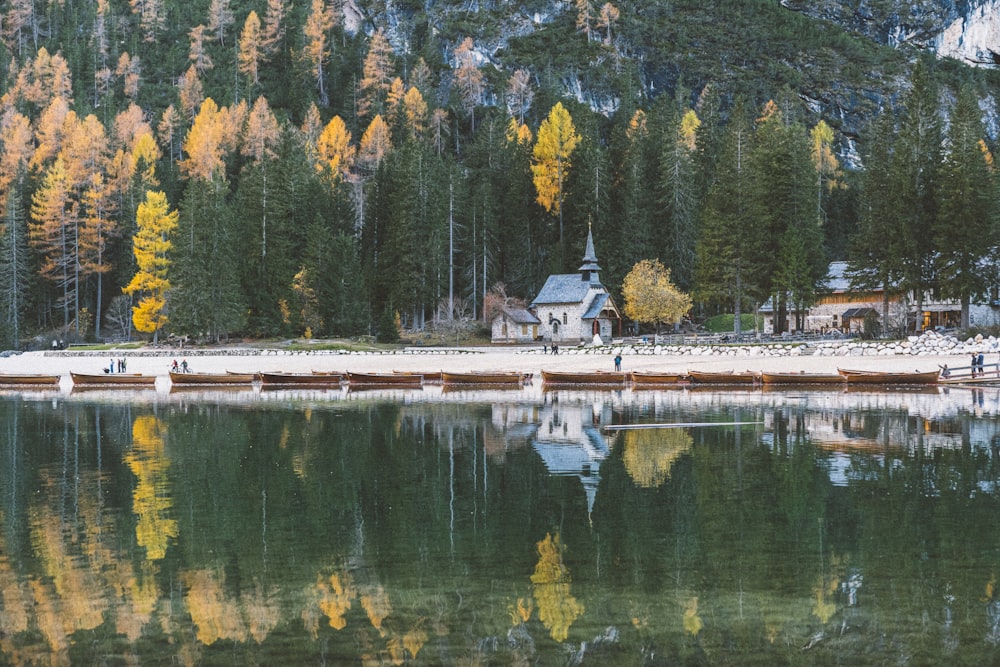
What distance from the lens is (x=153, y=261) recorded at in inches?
3068

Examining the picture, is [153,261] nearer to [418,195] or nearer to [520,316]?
[418,195]

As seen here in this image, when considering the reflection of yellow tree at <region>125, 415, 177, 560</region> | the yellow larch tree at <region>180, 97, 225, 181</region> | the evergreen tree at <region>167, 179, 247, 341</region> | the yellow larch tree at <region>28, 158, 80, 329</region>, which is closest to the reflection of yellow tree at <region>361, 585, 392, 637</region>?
the reflection of yellow tree at <region>125, 415, 177, 560</region>

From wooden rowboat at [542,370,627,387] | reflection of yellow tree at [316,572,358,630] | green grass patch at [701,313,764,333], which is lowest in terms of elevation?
reflection of yellow tree at [316,572,358,630]

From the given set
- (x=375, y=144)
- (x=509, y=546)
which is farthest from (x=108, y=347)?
(x=509, y=546)

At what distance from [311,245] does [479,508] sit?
60.2m

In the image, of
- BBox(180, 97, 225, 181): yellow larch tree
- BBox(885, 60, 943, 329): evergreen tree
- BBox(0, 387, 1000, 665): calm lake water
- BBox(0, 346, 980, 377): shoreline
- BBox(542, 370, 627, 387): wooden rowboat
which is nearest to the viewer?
BBox(0, 387, 1000, 665): calm lake water

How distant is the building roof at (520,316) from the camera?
77750 mm

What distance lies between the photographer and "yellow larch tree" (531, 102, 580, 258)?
86938mm

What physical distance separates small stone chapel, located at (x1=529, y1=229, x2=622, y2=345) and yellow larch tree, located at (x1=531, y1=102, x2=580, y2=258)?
24.2 ft

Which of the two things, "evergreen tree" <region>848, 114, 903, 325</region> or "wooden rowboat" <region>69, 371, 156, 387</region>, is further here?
"evergreen tree" <region>848, 114, 903, 325</region>

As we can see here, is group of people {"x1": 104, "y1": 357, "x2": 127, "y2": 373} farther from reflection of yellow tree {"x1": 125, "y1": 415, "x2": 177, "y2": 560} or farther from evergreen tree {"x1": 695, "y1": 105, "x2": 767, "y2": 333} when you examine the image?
evergreen tree {"x1": 695, "y1": 105, "x2": 767, "y2": 333}

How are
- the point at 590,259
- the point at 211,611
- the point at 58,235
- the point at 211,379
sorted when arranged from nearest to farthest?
the point at 211,611 → the point at 211,379 → the point at 590,259 → the point at 58,235

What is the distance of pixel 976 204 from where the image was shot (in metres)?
61.3

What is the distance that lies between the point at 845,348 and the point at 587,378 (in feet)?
56.7
